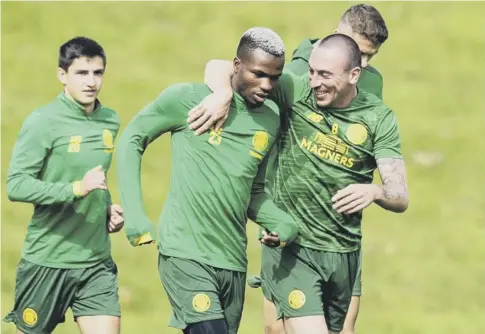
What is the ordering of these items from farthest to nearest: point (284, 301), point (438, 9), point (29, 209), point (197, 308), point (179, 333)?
point (438, 9) < point (29, 209) < point (179, 333) < point (284, 301) < point (197, 308)

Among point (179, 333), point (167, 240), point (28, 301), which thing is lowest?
point (179, 333)

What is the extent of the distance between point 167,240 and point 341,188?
1.25 metres

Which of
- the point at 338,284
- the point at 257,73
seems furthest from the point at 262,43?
the point at 338,284

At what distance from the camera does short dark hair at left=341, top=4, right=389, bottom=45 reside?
12266 millimetres

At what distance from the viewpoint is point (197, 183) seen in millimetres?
11164

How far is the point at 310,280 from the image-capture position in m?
11.8

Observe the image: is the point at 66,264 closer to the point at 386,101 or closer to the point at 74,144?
the point at 74,144

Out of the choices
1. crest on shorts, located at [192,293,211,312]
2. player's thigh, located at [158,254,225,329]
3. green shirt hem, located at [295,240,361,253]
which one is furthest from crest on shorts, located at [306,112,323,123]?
crest on shorts, located at [192,293,211,312]

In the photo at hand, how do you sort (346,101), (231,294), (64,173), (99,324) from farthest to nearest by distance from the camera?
1. (99,324)
2. (64,173)
3. (346,101)
4. (231,294)

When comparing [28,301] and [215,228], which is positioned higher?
[215,228]

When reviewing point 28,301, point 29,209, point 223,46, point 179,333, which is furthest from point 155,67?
point 28,301

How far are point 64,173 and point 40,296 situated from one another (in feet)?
2.97

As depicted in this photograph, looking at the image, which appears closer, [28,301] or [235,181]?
[235,181]

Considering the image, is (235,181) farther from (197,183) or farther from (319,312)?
(319,312)
